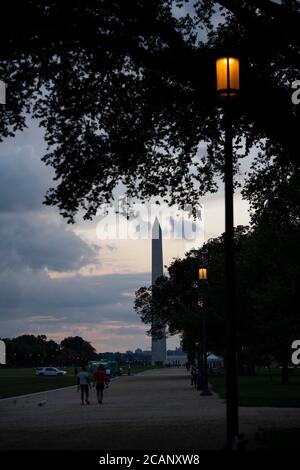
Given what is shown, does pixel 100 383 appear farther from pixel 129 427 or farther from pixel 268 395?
pixel 129 427

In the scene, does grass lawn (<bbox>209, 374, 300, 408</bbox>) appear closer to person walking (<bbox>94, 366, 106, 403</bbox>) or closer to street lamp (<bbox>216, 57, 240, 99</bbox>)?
person walking (<bbox>94, 366, 106, 403</bbox>)

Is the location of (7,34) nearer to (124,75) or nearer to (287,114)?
(124,75)

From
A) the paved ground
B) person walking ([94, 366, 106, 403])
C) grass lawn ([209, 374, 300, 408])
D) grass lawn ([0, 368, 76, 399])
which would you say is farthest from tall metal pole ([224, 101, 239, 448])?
grass lawn ([0, 368, 76, 399])

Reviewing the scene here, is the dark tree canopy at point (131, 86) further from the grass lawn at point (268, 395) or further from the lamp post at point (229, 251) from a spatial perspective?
the grass lawn at point (268, 395)

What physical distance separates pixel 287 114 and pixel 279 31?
1.92 meters

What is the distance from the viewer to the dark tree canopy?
53.4 feet

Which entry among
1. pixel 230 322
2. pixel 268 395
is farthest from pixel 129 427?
pixel 268 395

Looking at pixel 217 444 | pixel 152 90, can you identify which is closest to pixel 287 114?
pixel 152 90

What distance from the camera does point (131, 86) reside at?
769 inches

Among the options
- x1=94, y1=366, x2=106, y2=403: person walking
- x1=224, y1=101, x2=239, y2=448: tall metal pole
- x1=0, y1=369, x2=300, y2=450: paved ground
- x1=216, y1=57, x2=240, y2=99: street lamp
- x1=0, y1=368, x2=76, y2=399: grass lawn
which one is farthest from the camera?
x1=0, y1=368, x2=76, y2=399: grass lawn

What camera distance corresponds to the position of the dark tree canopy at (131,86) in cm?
1628

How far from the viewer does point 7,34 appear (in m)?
16.2

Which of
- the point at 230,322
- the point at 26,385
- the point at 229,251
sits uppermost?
the point at 229,251

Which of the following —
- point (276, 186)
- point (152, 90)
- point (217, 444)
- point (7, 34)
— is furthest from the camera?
point (276, 186)
